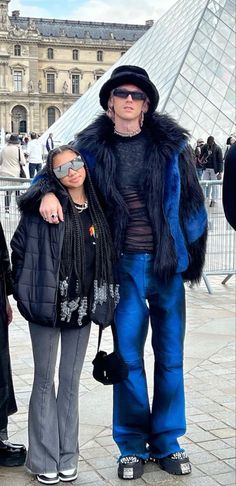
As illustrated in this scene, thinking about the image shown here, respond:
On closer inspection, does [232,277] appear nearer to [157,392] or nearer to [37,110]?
[157,392]

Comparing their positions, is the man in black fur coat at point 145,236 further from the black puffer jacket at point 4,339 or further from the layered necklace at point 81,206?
the black puffer jacket at point 4,339

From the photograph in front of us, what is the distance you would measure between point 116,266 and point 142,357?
484 mm

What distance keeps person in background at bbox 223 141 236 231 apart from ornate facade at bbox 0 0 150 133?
101272 mm

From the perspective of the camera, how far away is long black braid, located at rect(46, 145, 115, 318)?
3225 mm

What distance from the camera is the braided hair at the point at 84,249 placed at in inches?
127

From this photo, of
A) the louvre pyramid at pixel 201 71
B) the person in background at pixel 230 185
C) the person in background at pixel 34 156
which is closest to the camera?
the person in background at pixel 230 185

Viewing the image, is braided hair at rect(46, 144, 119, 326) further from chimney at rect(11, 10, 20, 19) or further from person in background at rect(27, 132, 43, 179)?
chimney at rect(11, 10, 20, 19)

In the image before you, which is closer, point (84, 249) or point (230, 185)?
point (230, 185)

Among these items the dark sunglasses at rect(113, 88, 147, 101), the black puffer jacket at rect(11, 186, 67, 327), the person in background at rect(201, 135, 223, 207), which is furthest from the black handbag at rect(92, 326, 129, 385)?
the person in background at rect(201, 135, 223, 207)

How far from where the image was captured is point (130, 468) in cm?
349

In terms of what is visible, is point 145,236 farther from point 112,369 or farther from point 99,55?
point 99,55

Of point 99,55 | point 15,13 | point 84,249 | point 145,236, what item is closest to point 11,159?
point 145,236

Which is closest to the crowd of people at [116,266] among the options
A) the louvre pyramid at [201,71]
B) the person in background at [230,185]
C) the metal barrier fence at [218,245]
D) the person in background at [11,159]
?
the person in background at [230,185]

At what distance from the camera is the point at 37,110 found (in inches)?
4139
